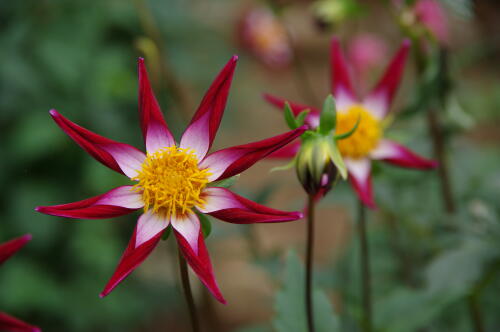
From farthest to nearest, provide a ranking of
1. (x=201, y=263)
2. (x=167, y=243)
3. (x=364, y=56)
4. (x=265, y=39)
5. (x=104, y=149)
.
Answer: (x=265, y=39)
(x=364, y=56)
(x=167, y=243)
(x=104, y=149)
(x=201, y=263)

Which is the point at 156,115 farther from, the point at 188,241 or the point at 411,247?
the point at 411,247

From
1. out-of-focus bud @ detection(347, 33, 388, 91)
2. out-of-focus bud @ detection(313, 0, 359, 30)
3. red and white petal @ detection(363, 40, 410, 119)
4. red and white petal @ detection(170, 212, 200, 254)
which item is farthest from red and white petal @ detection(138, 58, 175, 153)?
out-of-focus bud @ detection(347, 33, 388, 91)

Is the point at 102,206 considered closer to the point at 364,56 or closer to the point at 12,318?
the point at 12,318

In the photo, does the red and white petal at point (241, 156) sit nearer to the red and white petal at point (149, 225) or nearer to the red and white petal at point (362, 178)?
the red and white petal at point (149, 225)

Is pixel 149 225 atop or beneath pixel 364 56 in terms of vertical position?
beneath

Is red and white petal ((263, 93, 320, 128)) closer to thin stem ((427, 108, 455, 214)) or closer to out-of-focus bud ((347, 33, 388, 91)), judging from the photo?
thin stem ((427, 108, 455, 214))

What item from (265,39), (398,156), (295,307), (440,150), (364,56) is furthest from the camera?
(265,39)

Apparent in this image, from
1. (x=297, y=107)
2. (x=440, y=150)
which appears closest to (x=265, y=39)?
(x=440, y=150)

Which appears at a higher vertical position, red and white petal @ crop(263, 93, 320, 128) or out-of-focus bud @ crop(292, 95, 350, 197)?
red and white petal @ crop(263, 93, 320, 128)

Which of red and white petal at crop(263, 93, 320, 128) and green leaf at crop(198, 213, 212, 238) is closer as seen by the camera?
green leaf at crop(198, 213, 212, 238)
